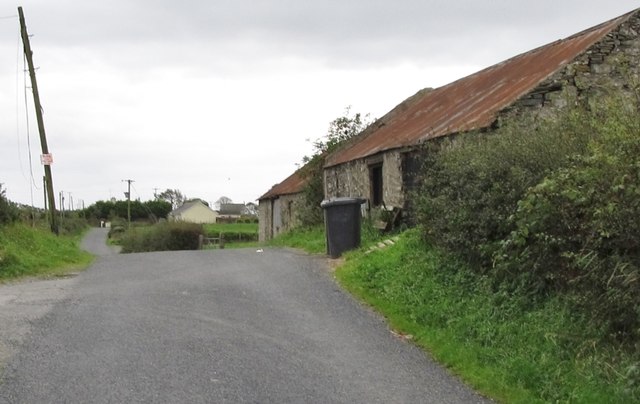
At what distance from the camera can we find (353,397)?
611 centimetres

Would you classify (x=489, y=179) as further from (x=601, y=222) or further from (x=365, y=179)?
(x=365, y=179)

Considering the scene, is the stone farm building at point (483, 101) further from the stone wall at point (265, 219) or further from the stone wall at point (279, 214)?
the stone wall at point (265, 219)

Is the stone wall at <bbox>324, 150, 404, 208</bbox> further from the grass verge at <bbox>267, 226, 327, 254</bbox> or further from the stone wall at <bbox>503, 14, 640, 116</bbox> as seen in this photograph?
the stone wall at <bbox>503, 14, 640, 116</bbox>

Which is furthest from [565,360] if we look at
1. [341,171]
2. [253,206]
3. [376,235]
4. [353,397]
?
[253,206]

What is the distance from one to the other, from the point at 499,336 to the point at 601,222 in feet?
5.85

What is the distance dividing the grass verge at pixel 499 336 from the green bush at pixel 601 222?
1.01 ft

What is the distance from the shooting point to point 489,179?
31.1 feet

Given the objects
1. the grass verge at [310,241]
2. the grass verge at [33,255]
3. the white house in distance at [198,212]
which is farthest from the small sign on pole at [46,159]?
the white house in distance at [198,212]

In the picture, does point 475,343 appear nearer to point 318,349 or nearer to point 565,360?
point 565,360

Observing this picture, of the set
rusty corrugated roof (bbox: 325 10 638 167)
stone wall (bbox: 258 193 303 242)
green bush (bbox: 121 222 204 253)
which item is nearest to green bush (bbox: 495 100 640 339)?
rusty corrugated roof (bbox: 325 10 638 167)

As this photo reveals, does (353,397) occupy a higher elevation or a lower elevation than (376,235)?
lower

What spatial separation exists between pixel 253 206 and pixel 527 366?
106 m

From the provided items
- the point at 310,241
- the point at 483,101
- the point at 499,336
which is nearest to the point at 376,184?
the point at 310,241

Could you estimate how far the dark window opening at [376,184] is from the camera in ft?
65.0
